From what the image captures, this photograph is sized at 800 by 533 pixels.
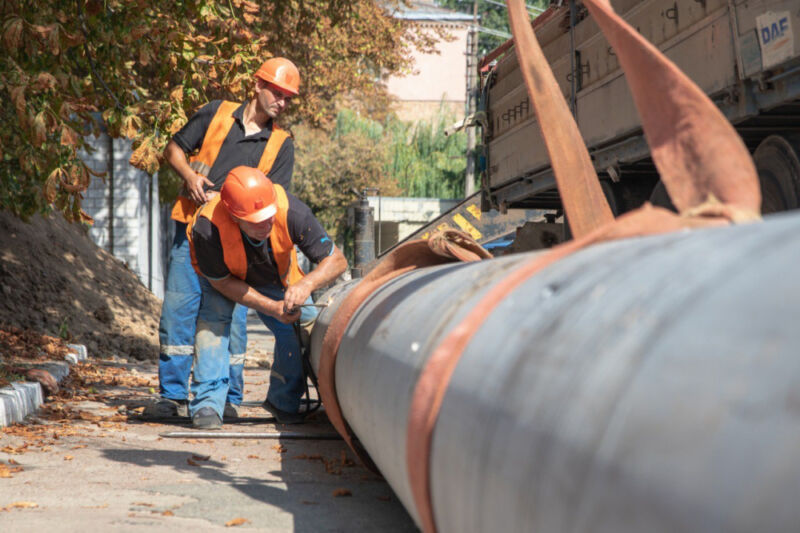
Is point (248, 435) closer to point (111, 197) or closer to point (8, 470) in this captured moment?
point (8, 470)

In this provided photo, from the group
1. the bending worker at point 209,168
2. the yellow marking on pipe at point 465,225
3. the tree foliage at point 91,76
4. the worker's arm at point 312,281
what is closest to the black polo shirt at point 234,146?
the bending worker at point 209,168

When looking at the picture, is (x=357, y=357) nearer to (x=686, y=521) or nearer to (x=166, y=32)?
(x=686, y=521)

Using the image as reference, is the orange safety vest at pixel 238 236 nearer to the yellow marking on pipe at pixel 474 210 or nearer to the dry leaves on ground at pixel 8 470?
the dry leaves on ground at pixel 8 470

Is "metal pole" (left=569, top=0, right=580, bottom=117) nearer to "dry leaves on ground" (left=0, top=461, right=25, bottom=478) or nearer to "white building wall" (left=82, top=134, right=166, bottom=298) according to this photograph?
"dry leaves on ground" (left=0, top=461, right=25, bottom=478)

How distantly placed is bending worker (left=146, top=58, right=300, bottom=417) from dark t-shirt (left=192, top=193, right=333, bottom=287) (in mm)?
637

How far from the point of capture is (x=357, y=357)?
3.47 metres

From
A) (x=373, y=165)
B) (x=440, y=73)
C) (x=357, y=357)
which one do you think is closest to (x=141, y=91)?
(x=357, y=357)

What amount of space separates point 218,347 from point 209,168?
1391 mm

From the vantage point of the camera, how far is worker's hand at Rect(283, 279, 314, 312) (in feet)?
18.5

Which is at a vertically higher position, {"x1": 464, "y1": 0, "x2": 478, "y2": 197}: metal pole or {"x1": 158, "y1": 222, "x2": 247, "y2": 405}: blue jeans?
{"x1": 464, "y1": 0, "x2": 478, "y2": 197}: metal pole

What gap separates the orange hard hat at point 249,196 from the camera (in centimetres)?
534

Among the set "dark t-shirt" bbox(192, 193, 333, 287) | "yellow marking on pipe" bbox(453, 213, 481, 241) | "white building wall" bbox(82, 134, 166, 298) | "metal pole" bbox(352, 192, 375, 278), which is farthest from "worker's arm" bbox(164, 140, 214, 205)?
"white building wall" bbox(82, 134, 166, 298)

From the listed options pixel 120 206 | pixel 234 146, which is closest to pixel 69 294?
pixel 234 146

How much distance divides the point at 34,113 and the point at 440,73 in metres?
55.4
